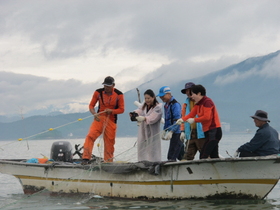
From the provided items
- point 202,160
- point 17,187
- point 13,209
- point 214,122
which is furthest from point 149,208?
point 17,187

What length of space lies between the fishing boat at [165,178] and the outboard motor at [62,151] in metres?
1.05

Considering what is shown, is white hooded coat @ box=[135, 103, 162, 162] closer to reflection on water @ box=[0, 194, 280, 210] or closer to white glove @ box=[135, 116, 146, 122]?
white glove @ box=[135, 116, 146, 122]

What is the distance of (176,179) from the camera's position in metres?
8.66

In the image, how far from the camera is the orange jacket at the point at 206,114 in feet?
26.6

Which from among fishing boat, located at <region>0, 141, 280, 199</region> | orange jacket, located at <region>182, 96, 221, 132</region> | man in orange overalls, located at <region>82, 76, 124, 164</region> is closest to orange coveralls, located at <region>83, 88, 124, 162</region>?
man in orange overalls, located at <region>82, 76, 124, 164</region>

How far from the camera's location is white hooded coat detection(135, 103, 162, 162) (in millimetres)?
9531

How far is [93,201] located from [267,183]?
3759 mm

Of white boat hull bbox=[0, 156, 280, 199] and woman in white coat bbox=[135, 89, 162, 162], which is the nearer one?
white boat hull bbox=[0, 156, 280, 199]

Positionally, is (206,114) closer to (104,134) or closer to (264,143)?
(264,143)

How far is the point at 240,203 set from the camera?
27.5ft

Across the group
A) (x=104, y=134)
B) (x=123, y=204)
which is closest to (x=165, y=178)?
(x=123, y=204)

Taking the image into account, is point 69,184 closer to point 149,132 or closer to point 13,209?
point 13,209

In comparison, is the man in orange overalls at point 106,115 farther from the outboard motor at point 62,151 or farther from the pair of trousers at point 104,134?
the outboard motor at point 62,151

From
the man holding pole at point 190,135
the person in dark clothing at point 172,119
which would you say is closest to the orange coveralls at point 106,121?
the person in dark clothing at point 172,119
